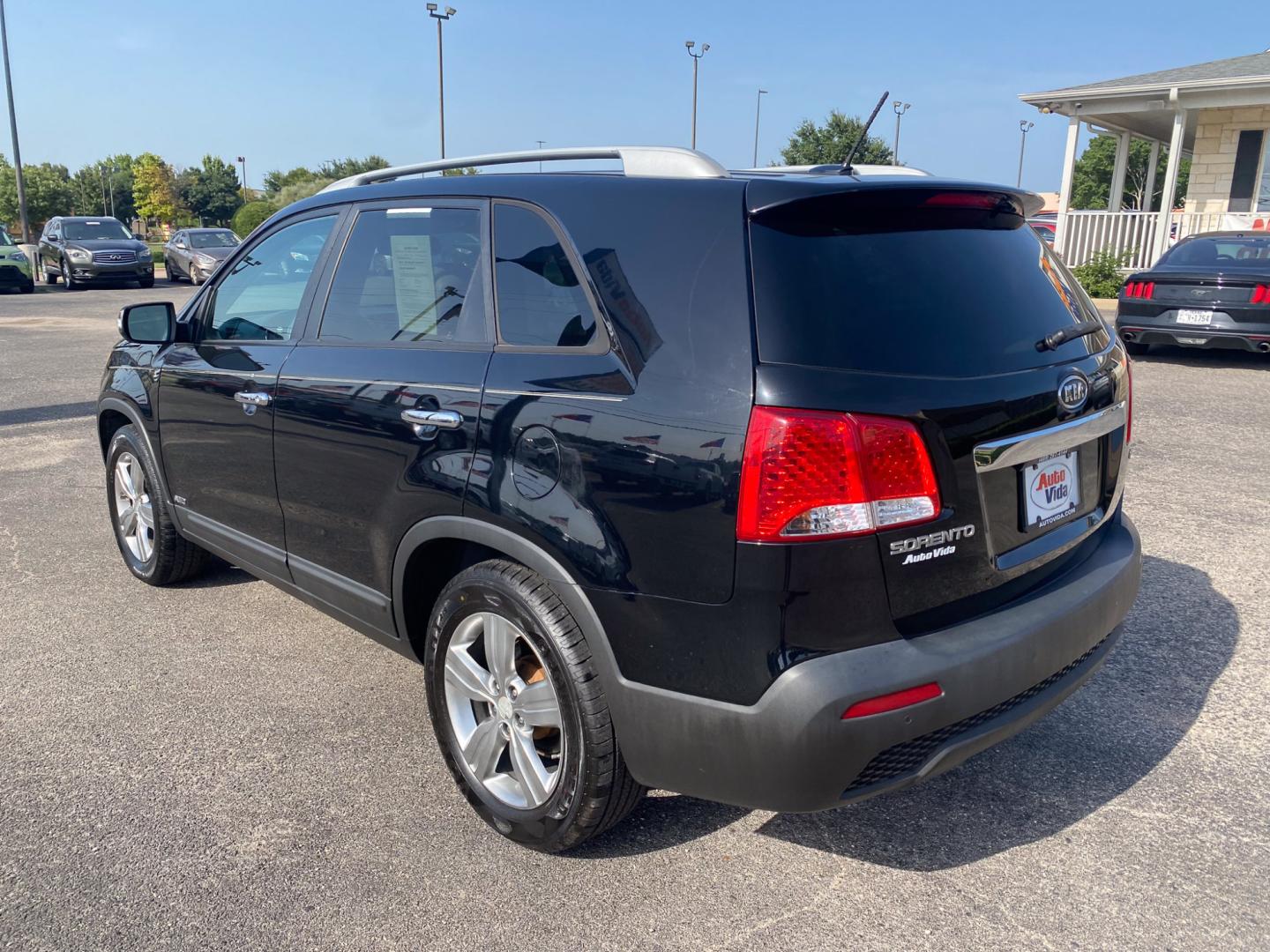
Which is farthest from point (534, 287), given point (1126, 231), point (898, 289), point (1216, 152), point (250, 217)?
point (250, 217)

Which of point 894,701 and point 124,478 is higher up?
point 894,701

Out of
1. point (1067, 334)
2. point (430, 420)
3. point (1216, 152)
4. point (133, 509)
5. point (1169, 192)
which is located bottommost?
point (133, 509)

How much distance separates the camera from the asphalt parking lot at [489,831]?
2477mm

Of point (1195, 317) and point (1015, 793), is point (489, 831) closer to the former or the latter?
point (1015, 793)

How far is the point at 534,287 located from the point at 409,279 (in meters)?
0.64

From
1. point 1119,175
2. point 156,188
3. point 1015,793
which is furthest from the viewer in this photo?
point 156,188

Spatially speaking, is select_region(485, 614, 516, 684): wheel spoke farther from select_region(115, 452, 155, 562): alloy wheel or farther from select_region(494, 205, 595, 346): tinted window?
select_region(115, 452, 155, 562): alloy wheel

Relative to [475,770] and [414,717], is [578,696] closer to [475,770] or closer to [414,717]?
[475,770]

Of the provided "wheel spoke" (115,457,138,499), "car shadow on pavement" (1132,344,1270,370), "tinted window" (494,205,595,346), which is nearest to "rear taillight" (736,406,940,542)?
"tinted window" (494,205,595,346)

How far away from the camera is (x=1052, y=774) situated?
313cm

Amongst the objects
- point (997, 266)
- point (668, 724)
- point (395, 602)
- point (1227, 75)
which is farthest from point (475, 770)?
point (1227, 75)

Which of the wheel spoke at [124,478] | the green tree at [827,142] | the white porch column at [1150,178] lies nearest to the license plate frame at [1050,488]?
the wheel spoke at [124,478]

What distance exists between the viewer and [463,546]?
2.95 metres

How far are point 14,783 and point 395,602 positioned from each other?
4.22 ft
